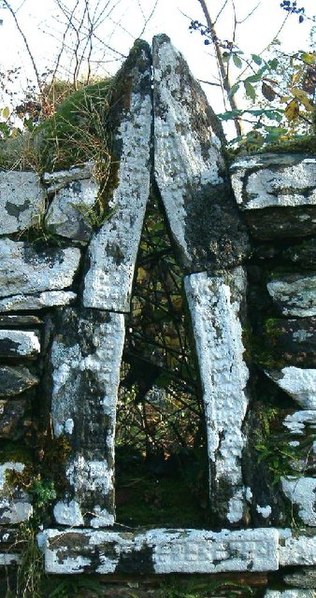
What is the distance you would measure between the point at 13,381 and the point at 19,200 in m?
0.76

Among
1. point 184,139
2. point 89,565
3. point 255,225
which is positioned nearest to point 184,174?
point 184,139

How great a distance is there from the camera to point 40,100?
4.01 m

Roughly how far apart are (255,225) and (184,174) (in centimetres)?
38

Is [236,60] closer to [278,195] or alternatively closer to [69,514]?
[278,195]

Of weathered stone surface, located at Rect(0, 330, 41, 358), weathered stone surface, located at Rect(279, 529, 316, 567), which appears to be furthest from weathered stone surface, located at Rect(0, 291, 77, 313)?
weathered stone surface, located at Rect(279, 529, 316, 567)

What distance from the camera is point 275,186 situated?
3.25m

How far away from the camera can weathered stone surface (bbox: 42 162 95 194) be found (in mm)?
3365

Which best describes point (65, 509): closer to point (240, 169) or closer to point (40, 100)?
point (240, 169)

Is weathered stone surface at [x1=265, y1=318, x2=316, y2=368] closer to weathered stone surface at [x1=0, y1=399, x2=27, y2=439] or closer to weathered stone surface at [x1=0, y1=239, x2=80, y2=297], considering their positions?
weathered stone surface at [x1=0, y1=239, x2=80, y2=297]

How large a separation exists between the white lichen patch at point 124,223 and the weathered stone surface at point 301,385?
2.34 ft

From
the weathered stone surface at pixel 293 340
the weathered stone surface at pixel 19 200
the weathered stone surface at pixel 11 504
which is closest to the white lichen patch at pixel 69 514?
the weathered stone surface at pixel 11 504

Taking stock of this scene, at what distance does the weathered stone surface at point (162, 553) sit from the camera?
3121 millimetres

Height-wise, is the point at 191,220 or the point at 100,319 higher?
the point at 191,220

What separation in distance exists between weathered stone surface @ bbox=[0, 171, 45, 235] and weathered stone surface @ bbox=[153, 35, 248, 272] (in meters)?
0.52
